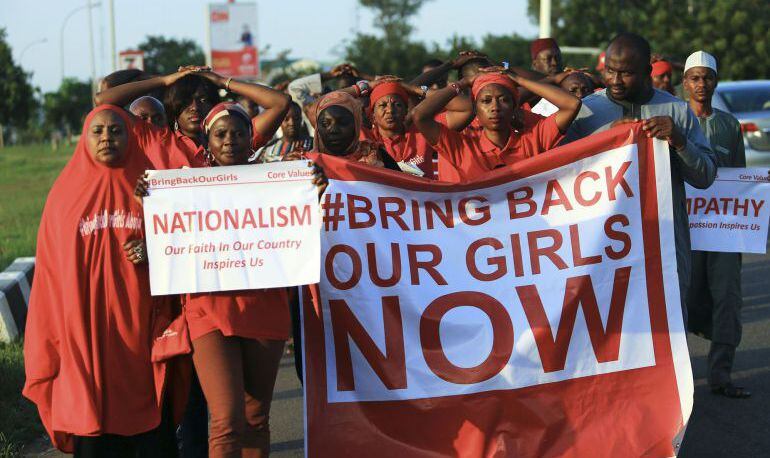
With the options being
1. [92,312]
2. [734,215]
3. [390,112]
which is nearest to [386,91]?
[390,112]

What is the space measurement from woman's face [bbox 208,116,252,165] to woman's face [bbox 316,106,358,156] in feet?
2.32

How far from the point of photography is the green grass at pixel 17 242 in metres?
6.86

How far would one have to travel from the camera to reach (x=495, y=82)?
5.91 m

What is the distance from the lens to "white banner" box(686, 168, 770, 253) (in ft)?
24.1

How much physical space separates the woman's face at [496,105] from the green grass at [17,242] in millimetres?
3156

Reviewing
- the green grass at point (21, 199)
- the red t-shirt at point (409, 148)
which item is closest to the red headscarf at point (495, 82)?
the red t-shirt at point (409, 148)

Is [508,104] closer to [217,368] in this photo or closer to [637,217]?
[637,217]

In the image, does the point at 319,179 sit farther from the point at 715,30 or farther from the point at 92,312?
the point at 715,30

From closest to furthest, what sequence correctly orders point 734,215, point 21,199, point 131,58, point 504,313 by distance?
1. point 504,313
2. point 734,215
3. point 21,199
4. point 131,58

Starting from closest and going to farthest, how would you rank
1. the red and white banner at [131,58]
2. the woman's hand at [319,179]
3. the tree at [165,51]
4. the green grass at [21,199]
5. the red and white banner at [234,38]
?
the woman's hand at [319,179] < the green grass at [21,199] < the red and white banner at [131,58] < the red and white banner at [234,38] < the tree at [165,51]

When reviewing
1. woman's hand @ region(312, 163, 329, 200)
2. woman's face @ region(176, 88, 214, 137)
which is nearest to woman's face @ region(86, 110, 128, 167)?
woman's hand @ region(312, 163, 329, 200)

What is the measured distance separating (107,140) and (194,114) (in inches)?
57.8

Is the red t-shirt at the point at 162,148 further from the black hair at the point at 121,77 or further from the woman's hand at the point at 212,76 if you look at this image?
the black hair at the point at 121,77

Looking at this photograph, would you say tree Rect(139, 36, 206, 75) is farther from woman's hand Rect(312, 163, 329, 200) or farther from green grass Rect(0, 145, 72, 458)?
woman's hand Rect(312, 163, 329, 200)
